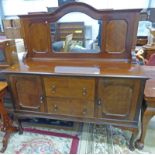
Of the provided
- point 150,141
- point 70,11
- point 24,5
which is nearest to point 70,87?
point 70,11

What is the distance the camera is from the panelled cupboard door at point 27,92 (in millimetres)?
1370

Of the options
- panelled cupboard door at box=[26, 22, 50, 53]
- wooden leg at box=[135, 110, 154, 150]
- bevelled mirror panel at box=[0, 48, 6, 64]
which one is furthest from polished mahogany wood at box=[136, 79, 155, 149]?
bevelled mirror panel at box=[0, 48, 6, 64]

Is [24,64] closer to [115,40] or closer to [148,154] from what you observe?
[115,40]

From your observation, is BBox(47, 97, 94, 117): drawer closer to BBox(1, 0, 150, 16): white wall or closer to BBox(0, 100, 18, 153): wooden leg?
BBox(0, 100, 18, 153): wooden leg

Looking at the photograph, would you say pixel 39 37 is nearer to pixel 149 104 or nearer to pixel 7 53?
pixel 7 53

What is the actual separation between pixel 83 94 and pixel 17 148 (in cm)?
90

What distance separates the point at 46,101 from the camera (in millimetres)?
1436

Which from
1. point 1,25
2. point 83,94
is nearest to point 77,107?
point 83,94

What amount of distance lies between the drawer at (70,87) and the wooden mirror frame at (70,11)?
1.32 ft

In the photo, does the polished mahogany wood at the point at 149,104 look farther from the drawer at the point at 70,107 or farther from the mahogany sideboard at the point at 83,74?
the drawer at the point at 70,107

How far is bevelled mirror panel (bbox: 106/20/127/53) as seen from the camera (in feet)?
4.56

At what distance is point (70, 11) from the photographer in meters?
1.44

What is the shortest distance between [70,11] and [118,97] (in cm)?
93

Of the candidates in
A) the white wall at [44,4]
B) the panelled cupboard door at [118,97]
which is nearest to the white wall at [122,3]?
the white wall at [44,4]
